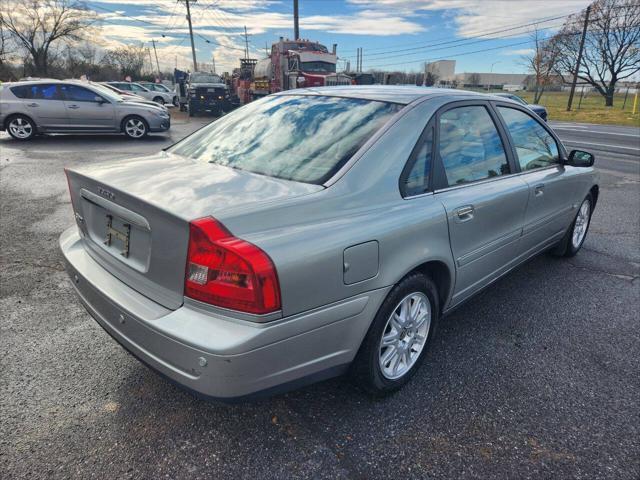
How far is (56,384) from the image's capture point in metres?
2.52

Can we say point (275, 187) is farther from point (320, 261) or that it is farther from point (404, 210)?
point (404, 210)

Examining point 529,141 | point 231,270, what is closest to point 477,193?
point 529,141

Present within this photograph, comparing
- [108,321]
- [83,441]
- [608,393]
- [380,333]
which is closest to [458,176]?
[380,333]

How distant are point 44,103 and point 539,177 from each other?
12.3 metres

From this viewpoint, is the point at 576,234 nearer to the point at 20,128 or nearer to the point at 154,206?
the point at 154,206

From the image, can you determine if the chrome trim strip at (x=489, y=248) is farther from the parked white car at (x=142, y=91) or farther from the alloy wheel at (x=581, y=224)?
the parked white car at (x=142, y=91)

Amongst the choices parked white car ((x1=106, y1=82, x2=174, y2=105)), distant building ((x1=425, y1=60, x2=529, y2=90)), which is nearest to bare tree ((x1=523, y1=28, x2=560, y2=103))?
distant building ((x1=425, y1=60, x2=529, y2=90))

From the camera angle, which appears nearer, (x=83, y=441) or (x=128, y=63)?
(x=83, y=441)

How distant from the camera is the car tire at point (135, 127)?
12.4 m

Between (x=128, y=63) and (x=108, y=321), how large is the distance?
79.8m

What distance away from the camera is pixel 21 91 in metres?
11.4

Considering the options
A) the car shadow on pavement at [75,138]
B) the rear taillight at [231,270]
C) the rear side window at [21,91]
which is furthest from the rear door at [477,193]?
the rear side window at [21,91]

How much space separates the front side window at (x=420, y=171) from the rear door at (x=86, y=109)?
11.7 metres

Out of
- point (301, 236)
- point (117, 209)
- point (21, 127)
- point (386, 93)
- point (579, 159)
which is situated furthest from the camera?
point (21, 127)
